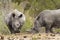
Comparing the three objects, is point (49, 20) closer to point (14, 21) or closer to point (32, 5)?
point (14, 21)

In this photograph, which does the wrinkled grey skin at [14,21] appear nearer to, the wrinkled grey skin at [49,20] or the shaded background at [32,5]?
the wrinkled grey skin at [49,20]

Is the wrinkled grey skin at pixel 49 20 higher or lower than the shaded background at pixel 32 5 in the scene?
lower

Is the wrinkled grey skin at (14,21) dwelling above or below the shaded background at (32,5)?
below

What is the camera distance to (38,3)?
2306 cm

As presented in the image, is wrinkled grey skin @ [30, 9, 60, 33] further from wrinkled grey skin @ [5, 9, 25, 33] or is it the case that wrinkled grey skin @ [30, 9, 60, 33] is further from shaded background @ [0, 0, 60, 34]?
shaded background @ [0, 0, 60, 34]

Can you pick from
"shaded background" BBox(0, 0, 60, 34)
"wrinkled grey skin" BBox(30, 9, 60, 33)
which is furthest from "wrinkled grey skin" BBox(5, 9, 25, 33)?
"shaded background" BBox(0, 0, 60, 34)

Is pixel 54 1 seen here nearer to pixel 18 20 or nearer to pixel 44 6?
pixel 44 6

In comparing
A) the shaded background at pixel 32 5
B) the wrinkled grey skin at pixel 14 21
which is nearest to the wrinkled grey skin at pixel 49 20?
the wrinkled grey skin at pixel 14 21

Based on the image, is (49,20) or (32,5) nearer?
(49,20)

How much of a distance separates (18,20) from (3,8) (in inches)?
106

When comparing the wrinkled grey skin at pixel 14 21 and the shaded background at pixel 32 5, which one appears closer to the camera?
the wrinkled grey skin at pixel 14 21

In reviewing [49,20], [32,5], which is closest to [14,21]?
[49,20]

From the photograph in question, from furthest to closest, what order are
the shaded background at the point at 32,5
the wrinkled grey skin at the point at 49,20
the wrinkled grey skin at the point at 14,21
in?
the shaded background at the point at 32,5
the wrinkled grey skin at the point at 49,20
the wrinkled grey skin at the point at 14,21

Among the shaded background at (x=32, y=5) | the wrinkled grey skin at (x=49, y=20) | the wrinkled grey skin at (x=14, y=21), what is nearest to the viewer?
the wrinkled grey skin at (x=14, y=21)
